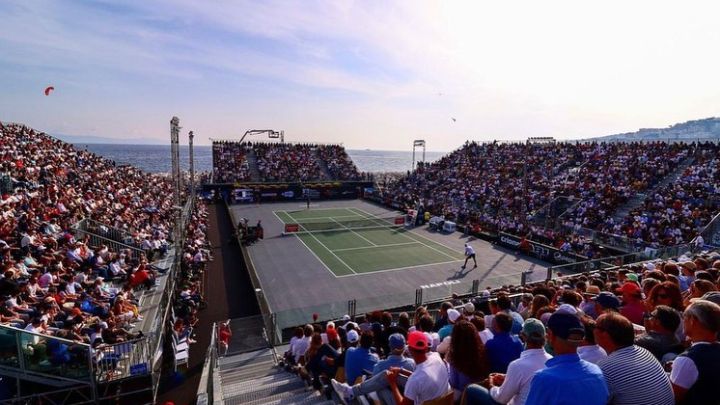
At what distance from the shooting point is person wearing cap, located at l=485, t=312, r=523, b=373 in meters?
4.70

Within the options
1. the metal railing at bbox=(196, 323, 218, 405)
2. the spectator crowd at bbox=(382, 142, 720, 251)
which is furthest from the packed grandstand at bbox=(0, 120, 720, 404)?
the metal railing at bbox=(196, 323, 218, 405)

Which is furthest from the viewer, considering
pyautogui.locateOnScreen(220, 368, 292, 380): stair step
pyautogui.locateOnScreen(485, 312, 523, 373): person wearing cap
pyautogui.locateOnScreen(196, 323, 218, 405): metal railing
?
pyautogui.locateOnScreen(220, 368, 292, 380): stair step

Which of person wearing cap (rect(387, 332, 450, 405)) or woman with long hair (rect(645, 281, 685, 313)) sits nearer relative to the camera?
person wearing cap (rect(387, 332, 450, 405))

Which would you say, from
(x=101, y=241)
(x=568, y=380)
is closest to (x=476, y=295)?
(x=568, y=380)

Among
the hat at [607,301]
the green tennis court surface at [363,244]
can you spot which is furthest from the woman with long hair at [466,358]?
the green tennis court surface at [363,244]

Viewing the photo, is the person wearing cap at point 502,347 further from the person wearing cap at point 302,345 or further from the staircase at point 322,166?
the staircase at point 322,166

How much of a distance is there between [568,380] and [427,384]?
161 cm

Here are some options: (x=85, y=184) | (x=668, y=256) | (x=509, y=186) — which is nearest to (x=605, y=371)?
(x=668, y=256)

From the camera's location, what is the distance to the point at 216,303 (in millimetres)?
16875

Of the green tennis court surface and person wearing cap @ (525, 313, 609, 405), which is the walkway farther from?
person wearing cap @ (525, 313, 609, 405)

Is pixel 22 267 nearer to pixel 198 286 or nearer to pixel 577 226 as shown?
pixel 198 286

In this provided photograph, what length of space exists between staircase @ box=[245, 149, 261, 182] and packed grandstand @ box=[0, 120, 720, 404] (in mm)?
13819

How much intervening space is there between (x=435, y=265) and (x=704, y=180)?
19272 millimetres

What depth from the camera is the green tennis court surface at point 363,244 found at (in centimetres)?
2314
